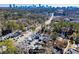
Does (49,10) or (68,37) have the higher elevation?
(49,10)

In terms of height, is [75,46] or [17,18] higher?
[17,18]

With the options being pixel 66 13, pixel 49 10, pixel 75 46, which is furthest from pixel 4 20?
pixel 75 46

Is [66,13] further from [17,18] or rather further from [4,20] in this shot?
[4,20]

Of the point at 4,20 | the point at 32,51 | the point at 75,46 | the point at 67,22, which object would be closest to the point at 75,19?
the point at 67,22
